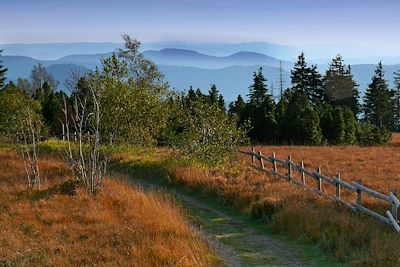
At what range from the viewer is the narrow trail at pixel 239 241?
951cm

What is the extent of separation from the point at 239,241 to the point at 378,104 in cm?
6652

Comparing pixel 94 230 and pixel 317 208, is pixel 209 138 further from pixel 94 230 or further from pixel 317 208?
pixel 94 230

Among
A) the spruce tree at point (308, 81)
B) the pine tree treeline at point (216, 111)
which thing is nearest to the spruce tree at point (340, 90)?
the pine tree treeline at point (216, 111)

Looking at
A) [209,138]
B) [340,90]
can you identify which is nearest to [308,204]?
[209,138]

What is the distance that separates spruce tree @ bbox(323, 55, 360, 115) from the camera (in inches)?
2926

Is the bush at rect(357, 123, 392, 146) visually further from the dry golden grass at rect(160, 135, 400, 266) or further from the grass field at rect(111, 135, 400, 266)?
the dry golden grass at rect(160, 135, 400, 266)

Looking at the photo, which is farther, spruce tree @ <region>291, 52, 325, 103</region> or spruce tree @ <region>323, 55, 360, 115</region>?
spruce tree @ <region>323, 55, 360, 115</region>

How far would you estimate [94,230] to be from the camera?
36.1 ft

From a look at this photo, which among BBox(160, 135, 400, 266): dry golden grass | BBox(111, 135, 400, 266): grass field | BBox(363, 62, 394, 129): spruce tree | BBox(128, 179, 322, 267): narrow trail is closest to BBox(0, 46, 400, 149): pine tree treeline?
BBox(363, 62, 394, 129): spruce tree

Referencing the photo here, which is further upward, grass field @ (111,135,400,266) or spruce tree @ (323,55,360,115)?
spruce tree @ (323,55,360,115)

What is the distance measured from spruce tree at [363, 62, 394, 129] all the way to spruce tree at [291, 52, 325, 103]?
802 cm

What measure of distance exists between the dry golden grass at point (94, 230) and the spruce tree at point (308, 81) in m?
61.3

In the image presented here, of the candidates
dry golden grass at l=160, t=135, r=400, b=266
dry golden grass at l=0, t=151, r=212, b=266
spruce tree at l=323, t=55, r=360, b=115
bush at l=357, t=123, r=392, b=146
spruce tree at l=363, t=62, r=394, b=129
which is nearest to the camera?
dry golden grass at l=0, t=151, r=212, b=266

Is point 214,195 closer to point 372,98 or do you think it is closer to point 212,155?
point 212,155
